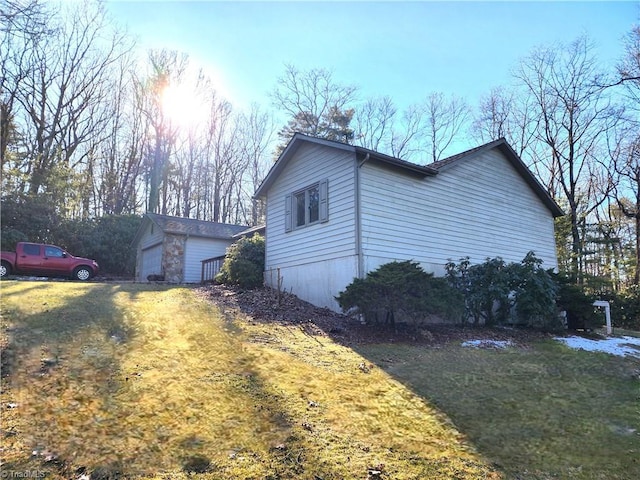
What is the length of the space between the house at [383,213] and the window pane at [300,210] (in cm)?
3

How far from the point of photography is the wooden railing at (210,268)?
20.1 meters

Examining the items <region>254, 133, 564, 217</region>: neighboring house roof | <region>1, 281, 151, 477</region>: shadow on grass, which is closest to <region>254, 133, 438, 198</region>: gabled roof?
<region>254, 133, 564, 217</region>: neighboring house roof

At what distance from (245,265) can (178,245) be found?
347 inches

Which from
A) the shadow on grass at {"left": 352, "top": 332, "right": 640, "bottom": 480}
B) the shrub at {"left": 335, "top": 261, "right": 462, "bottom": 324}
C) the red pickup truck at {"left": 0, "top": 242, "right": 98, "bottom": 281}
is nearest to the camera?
the shadow on grass at {"left": 352, "top": 332, "right": 640, "bottom": 480}

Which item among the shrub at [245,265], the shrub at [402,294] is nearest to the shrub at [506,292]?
Result: the shrub at [402,294]

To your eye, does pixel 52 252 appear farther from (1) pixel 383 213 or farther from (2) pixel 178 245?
(1) pixel 383 213

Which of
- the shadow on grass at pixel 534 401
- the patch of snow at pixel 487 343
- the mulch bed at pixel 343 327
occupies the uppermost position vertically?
the mulch bed at pixel 343 327

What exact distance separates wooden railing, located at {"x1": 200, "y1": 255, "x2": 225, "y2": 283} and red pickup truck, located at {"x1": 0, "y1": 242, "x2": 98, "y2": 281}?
500 cm

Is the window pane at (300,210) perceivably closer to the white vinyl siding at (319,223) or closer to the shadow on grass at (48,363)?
the white vinyl siding at (319,223)

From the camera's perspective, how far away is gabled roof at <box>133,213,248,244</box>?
22.0m

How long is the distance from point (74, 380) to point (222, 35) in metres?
9.79

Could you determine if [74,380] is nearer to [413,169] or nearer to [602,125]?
[413,169]

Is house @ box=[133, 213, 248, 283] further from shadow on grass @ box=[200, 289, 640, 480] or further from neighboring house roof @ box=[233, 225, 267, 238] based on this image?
shadow on grass @ box=[200, 289, 640, 480]

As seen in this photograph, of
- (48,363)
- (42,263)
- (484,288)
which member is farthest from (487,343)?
(42,263)
